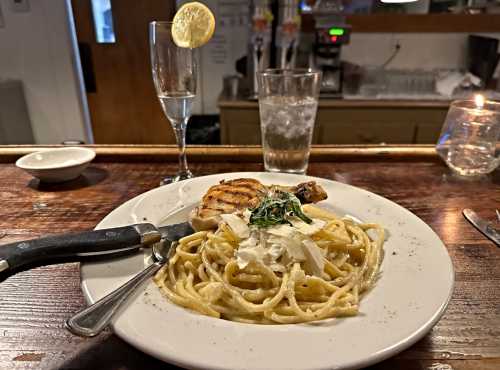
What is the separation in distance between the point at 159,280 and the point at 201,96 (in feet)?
12.4

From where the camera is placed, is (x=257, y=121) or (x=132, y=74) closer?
(x=257, y=121)

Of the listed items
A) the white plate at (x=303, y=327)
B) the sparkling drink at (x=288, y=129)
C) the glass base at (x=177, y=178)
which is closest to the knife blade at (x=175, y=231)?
the white plate at (x=303, y=327)

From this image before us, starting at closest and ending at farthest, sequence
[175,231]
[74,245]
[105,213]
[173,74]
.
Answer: [74,245] → [175,231] → [105,213] → [173,74]

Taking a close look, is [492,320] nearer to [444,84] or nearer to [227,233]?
[227,233]

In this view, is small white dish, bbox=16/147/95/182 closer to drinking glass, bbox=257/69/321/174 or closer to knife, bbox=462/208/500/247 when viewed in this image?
drinking glass, bbox=257/69/321/174

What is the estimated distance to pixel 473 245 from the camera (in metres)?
1.01

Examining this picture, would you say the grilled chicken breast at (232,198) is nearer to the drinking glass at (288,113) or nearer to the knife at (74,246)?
the knife at (74,246)

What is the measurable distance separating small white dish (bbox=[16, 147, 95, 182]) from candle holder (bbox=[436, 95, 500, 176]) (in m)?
1.41

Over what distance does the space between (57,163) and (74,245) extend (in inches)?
33.2

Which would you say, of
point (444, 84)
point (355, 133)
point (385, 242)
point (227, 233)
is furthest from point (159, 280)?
point (444, 84)

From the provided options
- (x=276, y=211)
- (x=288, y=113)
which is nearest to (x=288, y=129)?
(x=288, y=113)

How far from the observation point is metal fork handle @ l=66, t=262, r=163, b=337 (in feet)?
1.99

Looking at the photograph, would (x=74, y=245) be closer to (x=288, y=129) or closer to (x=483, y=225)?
(x=288, y=129)

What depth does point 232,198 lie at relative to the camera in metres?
1.08
